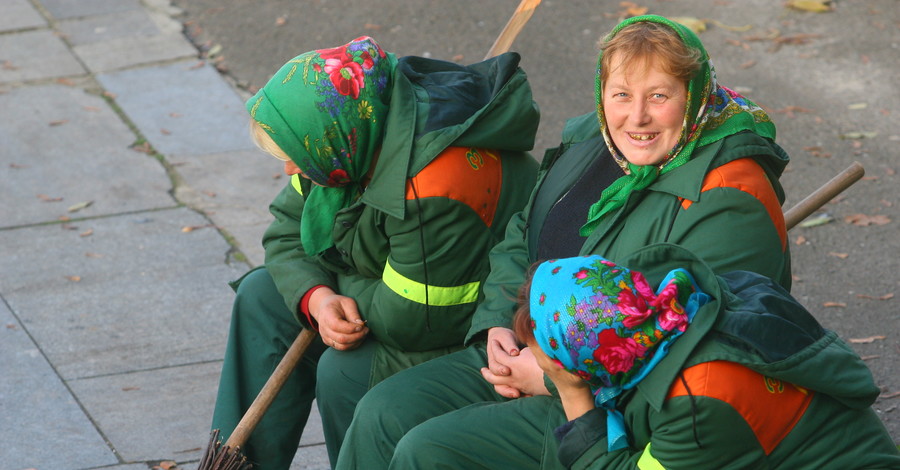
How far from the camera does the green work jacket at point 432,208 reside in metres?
3.10

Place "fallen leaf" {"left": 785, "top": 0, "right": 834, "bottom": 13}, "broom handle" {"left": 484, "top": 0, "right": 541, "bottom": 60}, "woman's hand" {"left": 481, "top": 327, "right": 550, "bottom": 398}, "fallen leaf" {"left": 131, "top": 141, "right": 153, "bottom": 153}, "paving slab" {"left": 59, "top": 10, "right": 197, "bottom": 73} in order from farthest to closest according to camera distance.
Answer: "paving slab" {"left": 59, "top": 10, "right": 197, "bottom": 73} < "fallen leaf" {"left": 785, "top": 0, "right": 834, "bottom": 13} < "fallen leaf" {"left": 131, "top": 141, "right": 153, "bottom": 153} < "broom handle" {"left": 484, "top": 0, "right": 541, "bottom": 60} < "woman's hand" {"left": 481, "top": 327, "right": 550, "bottom": 398}

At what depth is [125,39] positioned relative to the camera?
787 centimetres

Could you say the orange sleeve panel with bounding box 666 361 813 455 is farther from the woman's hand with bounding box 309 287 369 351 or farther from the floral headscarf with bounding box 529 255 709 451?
the woman's hand with bounding box 309 287 369 351

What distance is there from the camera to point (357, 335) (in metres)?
3.26

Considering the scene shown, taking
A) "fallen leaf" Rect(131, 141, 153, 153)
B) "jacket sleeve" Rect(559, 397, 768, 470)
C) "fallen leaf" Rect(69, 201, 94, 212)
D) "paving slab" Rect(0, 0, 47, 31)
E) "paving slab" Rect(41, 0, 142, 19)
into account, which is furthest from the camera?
"paving slab" Rect(41, 0, 142, 19)

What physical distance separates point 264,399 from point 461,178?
0.90 meters

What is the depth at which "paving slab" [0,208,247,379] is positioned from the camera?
4613 millimetres

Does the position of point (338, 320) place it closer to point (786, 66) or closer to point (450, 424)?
point (450, 424)

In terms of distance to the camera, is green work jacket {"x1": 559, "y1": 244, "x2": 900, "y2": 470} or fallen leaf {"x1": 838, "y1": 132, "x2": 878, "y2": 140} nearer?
green work jacket {"x1": 559, "y1": 244, "x2": 900, "y2": 470}

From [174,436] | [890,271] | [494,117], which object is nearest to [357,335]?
[494,117]

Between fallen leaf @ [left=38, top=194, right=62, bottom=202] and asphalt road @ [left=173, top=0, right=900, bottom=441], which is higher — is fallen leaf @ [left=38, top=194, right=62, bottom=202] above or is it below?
below

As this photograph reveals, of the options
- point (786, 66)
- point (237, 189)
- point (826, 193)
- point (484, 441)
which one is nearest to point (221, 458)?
point (484, 441)

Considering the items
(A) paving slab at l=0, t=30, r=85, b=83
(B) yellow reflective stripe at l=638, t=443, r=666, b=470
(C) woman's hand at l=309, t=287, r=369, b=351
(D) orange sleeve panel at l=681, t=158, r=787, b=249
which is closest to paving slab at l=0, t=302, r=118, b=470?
(C) woman's hand at l=309, t=287, r=369, b=351

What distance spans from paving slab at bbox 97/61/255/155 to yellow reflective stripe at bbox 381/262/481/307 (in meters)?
3.50
